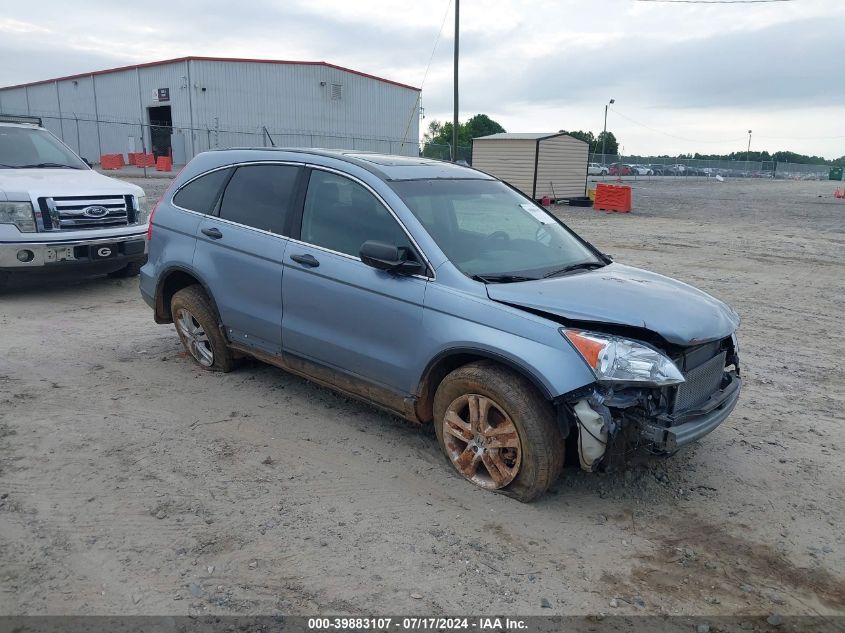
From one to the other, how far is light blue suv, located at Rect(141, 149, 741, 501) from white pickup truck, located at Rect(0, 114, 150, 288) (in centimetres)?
302

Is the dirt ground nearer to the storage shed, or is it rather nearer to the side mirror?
the side mirror

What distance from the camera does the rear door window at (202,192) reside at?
5387 millimetres

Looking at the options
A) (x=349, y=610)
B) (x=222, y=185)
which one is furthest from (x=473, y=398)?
(x=222, y=185)

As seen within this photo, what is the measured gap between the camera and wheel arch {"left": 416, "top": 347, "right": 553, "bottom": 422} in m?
3.49

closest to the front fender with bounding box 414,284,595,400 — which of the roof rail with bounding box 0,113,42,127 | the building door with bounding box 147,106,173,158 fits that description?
the roof rail with bounding box 0,113,42,127

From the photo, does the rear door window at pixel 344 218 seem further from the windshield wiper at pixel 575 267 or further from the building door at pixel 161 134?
the building door at pixel 161 134

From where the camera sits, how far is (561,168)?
24.2 meters

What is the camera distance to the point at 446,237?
13.6ft

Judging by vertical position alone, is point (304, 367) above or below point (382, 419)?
above

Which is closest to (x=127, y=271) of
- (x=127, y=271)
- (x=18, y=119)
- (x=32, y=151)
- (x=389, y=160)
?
(x=127, y=271)

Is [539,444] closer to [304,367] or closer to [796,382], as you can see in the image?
[304,367]

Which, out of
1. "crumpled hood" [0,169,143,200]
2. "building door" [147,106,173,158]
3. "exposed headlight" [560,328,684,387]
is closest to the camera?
→ "exposed headlight" [560,328,684,387]

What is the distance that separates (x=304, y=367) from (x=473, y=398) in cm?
145

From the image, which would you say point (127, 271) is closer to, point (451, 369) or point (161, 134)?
point (451, 369)
